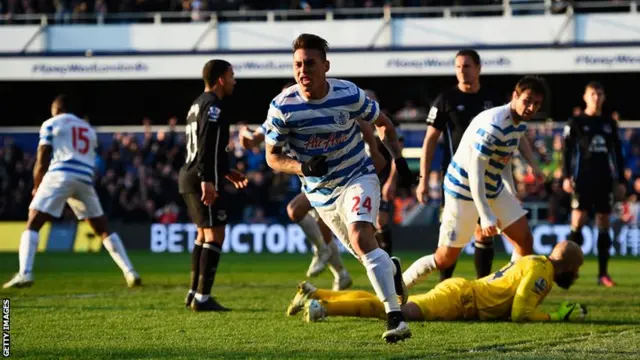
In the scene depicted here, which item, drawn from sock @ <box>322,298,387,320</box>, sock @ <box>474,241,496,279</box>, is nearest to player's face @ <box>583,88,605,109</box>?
sock @ <box>474,241,496,279</box>

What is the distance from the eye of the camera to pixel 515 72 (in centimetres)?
3303

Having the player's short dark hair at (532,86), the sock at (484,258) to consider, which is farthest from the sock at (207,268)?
the player's short dark hair at (532,86)

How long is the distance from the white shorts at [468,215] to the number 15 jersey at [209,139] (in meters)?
2.20

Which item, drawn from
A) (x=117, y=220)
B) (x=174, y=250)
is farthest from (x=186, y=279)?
(x=117, y=220)

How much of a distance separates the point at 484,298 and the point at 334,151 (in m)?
2.20

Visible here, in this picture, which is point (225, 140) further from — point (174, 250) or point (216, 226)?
point (174, 250)

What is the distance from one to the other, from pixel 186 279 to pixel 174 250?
1015 cm

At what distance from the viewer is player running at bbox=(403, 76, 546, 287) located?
9.91m

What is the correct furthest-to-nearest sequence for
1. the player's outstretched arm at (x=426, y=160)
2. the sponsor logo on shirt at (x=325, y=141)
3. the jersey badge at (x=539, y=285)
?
the player's outstretched arm at (x=426, y=160), the jersey badge at (x=539, y=285), the sponsor logo on shirt at (x=325, y=141)

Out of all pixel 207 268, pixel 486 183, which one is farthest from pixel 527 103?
pixel 207 268

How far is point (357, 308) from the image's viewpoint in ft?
31.0

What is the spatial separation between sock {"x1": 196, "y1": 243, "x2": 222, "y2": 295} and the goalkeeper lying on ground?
1.25 metres

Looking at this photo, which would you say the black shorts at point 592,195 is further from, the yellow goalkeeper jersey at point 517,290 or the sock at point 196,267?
Answer: the sock at point 196,267

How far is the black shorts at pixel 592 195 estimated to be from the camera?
15125 mm
